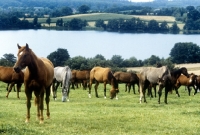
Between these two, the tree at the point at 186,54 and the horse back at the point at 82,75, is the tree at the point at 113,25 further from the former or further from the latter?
the horse back at the point at 82,75

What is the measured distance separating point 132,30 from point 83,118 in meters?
185

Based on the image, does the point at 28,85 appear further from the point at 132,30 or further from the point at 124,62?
the point at 132,30

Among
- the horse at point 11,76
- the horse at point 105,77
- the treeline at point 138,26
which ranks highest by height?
the horse at point 11,76

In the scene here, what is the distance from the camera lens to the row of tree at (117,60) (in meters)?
69.6

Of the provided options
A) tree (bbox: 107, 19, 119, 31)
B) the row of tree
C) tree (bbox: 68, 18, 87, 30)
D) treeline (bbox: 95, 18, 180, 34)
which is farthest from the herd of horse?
tree (bbox: 107, 19, 119, 31)

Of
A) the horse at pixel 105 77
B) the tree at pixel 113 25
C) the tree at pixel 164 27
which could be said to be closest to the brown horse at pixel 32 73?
the horse at pixel 105 77

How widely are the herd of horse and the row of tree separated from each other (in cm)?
2910

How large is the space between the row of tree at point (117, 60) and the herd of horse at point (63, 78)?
29.1 m

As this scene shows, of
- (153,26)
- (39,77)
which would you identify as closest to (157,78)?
(39,77)

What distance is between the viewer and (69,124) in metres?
13.9

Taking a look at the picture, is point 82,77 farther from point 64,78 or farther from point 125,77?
point 64,78

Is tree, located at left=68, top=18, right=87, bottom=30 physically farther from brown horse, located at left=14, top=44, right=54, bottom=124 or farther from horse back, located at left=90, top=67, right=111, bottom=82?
brown horse, located at left=14, top=44, right=54, bottom=124

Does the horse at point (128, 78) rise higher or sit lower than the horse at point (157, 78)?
lower

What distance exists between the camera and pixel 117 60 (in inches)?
3194
